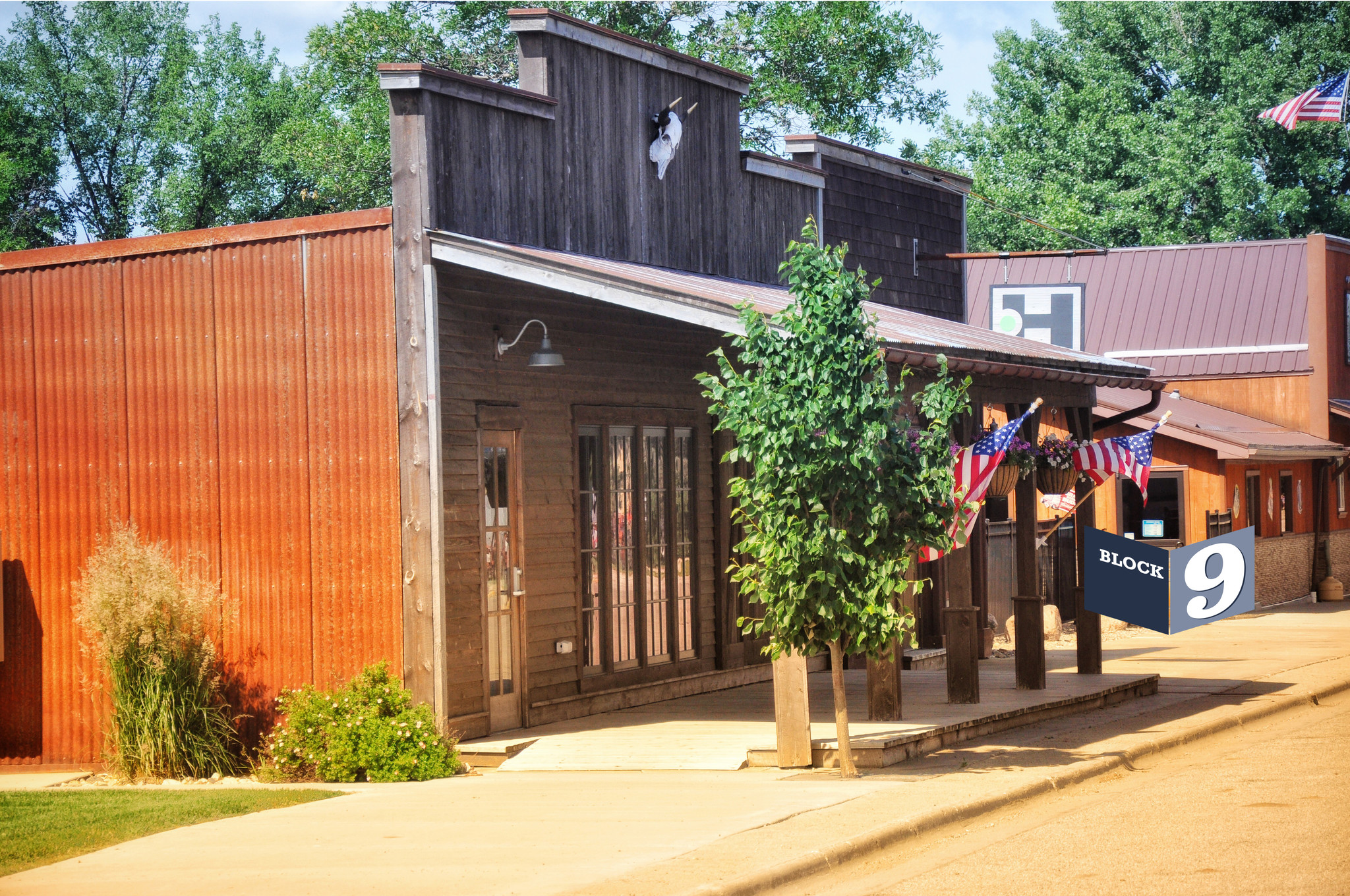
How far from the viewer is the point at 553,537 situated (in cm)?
1263

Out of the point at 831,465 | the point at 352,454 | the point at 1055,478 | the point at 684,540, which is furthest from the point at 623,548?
the point at 831,465

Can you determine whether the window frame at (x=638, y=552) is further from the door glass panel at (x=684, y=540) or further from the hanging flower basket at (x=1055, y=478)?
the hanging flower basket at (x=1055, y=478)

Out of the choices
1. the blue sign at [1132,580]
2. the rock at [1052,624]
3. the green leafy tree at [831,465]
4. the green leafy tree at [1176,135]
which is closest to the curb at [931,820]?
the green leafy tree at [831,465]

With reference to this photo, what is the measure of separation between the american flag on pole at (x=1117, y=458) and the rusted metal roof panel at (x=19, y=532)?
9.54 m

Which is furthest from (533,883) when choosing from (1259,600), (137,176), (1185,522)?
(137,176)

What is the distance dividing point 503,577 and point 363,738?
6.36ft

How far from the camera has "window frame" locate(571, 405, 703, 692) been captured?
42.4 ft

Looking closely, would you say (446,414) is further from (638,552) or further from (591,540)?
(638,552)

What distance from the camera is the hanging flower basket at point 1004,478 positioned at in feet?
43.7

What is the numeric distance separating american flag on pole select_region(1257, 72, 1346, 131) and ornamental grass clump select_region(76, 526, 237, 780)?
2432 centimetres

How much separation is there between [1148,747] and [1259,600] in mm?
16825

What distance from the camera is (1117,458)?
45.9ft

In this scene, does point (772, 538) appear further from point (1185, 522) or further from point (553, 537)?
point (1185, 522)

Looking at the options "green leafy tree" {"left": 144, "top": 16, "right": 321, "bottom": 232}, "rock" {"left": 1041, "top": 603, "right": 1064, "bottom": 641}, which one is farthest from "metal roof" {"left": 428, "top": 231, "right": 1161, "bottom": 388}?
"green leafy tree" {"left": 144, "top": 16, "right": 321, "bottom": 232}
